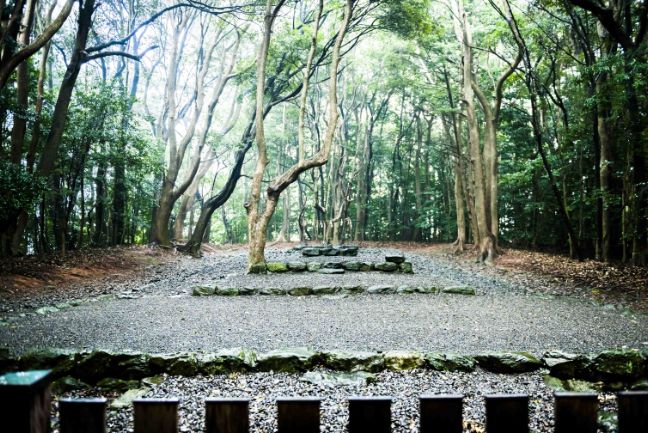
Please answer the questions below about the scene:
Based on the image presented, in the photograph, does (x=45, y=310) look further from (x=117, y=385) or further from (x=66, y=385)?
(x=117, y=385)

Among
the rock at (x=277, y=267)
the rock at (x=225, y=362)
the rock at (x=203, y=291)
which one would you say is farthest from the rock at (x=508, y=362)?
the rock at (x=277, y=267)

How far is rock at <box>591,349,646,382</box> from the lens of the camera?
354 centimetres

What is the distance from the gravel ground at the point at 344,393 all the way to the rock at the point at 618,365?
0.34 meters

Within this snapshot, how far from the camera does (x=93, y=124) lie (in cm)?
1177

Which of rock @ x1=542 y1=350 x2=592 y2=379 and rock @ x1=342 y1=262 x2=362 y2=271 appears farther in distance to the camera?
rock @ x1=342 y1=262 x2=362 y2=271

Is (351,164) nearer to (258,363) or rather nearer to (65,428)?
(258,363)

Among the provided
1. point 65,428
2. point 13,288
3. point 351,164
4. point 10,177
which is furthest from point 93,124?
point 351,164

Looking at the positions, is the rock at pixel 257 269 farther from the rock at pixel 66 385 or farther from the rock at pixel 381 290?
the rock at pixel 66 385

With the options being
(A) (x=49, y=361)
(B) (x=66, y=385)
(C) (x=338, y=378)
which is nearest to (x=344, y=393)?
(C) (x=338, y=378)

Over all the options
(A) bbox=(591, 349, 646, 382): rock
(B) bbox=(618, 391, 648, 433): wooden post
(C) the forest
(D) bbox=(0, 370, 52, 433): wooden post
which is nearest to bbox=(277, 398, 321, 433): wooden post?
(D) bbox=(0, 370, 52, 433): wooden post

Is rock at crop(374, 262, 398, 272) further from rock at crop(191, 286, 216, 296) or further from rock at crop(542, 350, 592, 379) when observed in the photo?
rock at crop(542, 350, 592, 379)

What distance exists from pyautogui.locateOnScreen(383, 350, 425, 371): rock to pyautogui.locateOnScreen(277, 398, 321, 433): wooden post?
265cm

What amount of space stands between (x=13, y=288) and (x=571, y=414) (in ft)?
28.3

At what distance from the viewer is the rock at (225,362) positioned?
3547 millimetres
